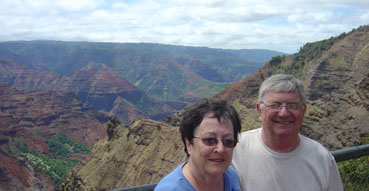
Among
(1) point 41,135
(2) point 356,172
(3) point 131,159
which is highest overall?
(2) point 356,172

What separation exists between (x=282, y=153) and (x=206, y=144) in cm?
92

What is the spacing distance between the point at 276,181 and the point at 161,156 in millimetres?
19276

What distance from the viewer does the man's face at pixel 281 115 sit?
10.2ft

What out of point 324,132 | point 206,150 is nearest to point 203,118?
point 206,150

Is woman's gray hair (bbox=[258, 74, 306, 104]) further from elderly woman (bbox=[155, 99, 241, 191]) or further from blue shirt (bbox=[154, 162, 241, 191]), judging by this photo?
blue shirt (bbox=[154, 162, 241, 191])

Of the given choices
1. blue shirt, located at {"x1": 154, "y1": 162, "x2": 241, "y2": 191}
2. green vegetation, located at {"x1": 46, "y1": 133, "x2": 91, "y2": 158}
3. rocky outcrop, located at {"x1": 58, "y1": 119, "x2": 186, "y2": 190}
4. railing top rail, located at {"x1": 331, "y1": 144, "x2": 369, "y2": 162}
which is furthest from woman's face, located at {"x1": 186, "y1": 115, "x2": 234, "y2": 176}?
green vegetation, located at {"x1": 46, "y1": 133, "x2": 91, "y2": 158}

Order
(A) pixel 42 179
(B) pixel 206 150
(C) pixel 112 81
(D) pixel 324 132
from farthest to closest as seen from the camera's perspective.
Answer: (C) pixel 112 81, (A) pixel 42 179, (D) pixel 324 132, (B) pixel 206 150

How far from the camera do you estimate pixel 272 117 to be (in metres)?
3.16

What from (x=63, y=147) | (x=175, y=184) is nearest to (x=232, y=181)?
(x=175, y=184)

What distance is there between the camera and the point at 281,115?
10.2ft

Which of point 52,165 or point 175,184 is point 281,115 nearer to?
point 175,184

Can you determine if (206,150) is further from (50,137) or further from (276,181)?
(50,137)

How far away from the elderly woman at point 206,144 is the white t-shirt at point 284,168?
0.47m

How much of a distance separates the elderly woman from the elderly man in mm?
504
